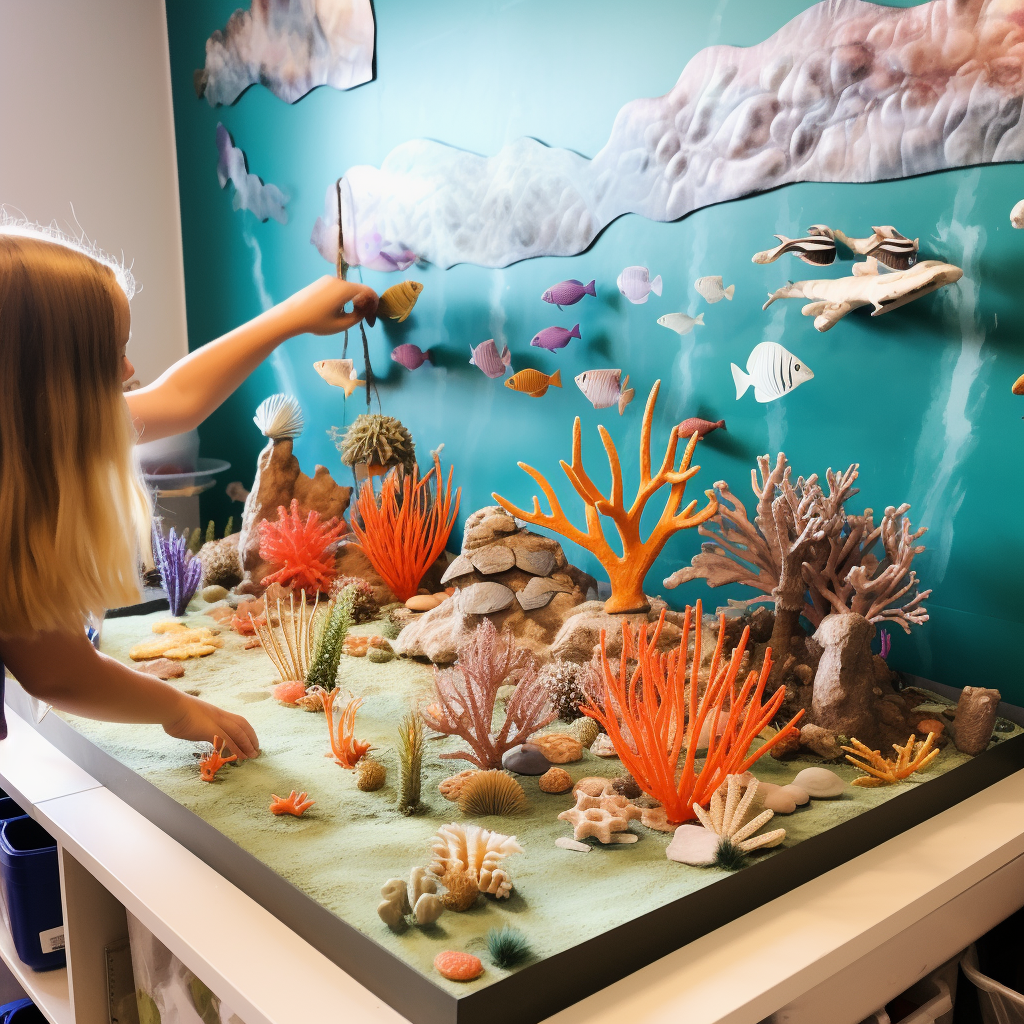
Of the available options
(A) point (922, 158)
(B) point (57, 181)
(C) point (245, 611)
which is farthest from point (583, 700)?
(B) point (57, 181)

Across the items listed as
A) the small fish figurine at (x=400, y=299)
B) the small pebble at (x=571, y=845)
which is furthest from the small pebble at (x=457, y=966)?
the small fish figurine at (x=400, y=299)

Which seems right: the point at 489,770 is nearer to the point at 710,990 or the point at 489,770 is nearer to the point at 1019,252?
the point at 710,990

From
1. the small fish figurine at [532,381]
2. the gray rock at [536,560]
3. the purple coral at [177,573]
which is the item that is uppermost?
the small fish figurine at [532,381]

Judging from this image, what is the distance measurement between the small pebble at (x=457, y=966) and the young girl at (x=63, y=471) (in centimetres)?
66

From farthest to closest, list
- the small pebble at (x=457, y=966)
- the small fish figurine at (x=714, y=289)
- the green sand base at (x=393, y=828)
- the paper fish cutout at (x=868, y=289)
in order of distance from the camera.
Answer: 1. the small fish figurine at (x=714, y=289)
2. the paper fish cutout at (x=868, y=289)
3. the green sand base at (x=393, y=828)
4. the small pebble at (x=457, y=966)

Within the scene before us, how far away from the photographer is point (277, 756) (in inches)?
63.2

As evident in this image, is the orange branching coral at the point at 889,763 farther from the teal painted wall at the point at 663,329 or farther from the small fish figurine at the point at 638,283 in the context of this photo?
the small fish figurine at the point at 638,283

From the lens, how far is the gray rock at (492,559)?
2.15 m

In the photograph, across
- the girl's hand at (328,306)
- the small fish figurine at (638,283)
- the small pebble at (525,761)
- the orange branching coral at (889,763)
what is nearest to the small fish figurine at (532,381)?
the small fish figurine at (638,283)

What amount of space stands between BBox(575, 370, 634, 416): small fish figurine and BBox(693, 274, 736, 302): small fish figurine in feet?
1.01

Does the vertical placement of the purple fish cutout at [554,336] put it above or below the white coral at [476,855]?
above

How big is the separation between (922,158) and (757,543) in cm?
77

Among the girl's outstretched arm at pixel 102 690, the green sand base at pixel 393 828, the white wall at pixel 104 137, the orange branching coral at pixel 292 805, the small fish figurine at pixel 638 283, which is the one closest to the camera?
the green sand base at pixel 393 828

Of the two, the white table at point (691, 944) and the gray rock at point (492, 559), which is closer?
the white table at point (691, 944)
